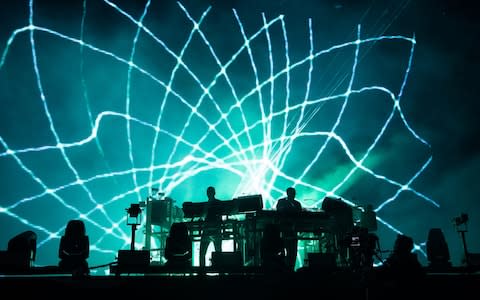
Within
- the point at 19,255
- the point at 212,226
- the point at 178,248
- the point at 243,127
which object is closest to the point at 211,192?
the point at 212,226

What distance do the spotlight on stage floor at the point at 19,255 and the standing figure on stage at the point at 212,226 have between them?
12.3ft

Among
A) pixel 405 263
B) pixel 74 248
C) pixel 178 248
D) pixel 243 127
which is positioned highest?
pixel 243 127

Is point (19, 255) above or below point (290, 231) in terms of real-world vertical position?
below

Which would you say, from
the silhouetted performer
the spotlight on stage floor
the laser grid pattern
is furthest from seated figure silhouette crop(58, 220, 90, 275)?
the laser grid pattern

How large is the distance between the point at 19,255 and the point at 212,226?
14.1ft

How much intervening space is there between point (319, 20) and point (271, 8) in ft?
6.80

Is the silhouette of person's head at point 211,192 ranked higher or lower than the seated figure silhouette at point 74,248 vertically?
higher

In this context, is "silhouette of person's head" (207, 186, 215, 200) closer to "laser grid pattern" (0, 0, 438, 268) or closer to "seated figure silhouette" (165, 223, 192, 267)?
"seated figure silhouette" (165, 223, 192, 267)

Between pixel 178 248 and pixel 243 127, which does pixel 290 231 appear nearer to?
pixel 178 248

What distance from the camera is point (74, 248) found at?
23.4ft

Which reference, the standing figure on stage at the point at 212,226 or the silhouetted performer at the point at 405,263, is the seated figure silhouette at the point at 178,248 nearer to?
the standing figure on stage at the point at 212,226

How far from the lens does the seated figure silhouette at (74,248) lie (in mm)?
6982

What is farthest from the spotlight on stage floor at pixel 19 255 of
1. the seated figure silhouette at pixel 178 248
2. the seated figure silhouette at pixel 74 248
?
the seated figure silhouette at pixel 178 248

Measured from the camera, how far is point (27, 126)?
41.5ft
